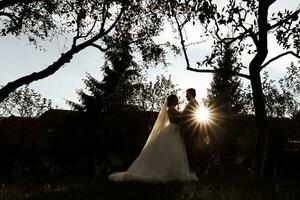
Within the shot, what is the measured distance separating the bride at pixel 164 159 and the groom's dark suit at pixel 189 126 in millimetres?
213

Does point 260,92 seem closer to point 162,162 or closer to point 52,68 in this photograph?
point 162,162

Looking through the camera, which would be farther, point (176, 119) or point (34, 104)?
point (34, 104)

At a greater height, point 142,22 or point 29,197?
point 142,22

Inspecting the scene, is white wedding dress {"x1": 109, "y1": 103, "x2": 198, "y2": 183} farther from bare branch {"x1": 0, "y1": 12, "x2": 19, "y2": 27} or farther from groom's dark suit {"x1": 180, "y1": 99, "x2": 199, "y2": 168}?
bare branch {"x1": 0, "y1": 12, "x2": 19, "y2": 27}

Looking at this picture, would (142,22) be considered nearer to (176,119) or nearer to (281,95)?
(176,119)

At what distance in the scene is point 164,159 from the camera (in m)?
15.1

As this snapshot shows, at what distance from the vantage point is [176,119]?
15.9m

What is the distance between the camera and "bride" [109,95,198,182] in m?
14.5

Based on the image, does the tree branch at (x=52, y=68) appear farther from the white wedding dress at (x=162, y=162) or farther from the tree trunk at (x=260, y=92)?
the tree trunk at (x=260, y=92)

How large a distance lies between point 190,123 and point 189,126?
117 mm

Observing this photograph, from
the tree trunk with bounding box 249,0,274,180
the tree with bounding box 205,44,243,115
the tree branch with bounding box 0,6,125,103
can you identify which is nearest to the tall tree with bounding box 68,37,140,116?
the tree with bounding box 205,44,243,115

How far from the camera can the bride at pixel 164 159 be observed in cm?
1452

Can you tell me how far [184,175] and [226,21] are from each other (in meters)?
5.39

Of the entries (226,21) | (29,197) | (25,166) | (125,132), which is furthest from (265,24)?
(25,166)
